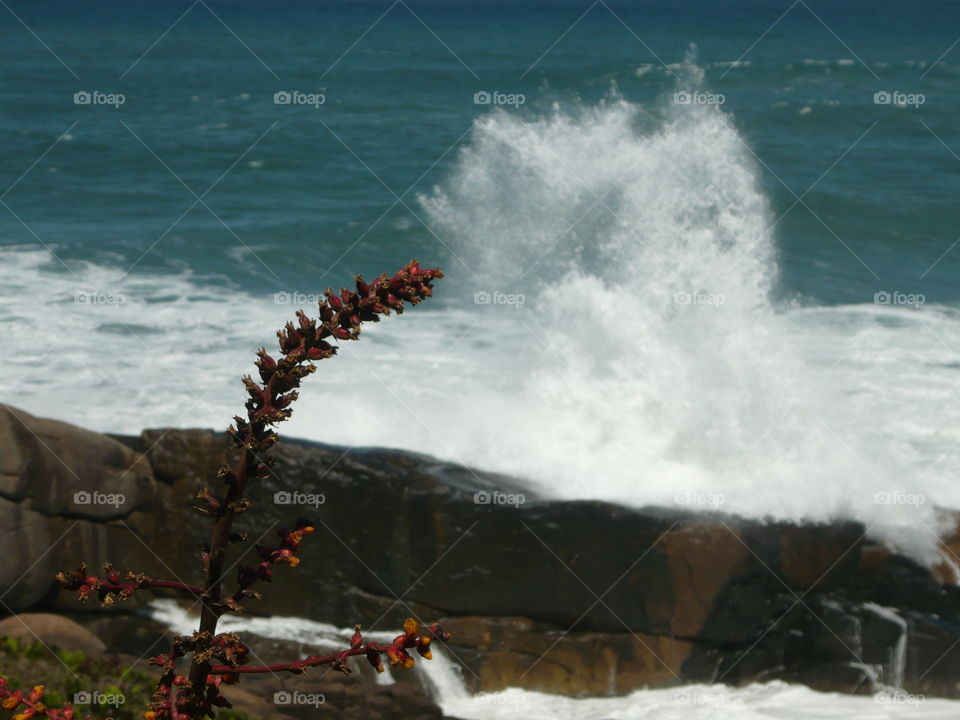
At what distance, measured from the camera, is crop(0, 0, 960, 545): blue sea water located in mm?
12688

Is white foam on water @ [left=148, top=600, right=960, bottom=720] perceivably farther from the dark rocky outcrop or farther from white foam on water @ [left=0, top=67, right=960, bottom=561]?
white foam on water @ [left=0, top=67, right=960, bottom=561]

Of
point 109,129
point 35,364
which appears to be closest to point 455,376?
point 35,364

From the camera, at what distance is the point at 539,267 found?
1772cm

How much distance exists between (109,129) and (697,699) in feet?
77.2

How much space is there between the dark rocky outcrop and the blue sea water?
2.07ft

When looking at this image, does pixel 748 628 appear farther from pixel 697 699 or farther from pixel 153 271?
pixel 153 271

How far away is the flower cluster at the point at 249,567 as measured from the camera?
248 centimetres

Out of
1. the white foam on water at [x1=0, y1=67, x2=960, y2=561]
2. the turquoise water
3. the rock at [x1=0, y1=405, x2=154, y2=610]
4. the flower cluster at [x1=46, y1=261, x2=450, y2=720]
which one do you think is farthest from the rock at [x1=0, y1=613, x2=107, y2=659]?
the turquoise water

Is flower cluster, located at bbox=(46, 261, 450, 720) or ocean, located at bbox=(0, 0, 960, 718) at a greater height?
ocean, located at bbox=(0, 0, 960, 718)

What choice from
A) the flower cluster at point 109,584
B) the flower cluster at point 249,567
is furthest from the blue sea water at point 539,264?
the flower cluster at point 109,584

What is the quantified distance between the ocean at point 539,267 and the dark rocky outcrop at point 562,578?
60 cm

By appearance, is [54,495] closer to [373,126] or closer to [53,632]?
[53,632]

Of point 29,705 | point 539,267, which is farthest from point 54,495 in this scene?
point 539,267

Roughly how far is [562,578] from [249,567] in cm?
788
